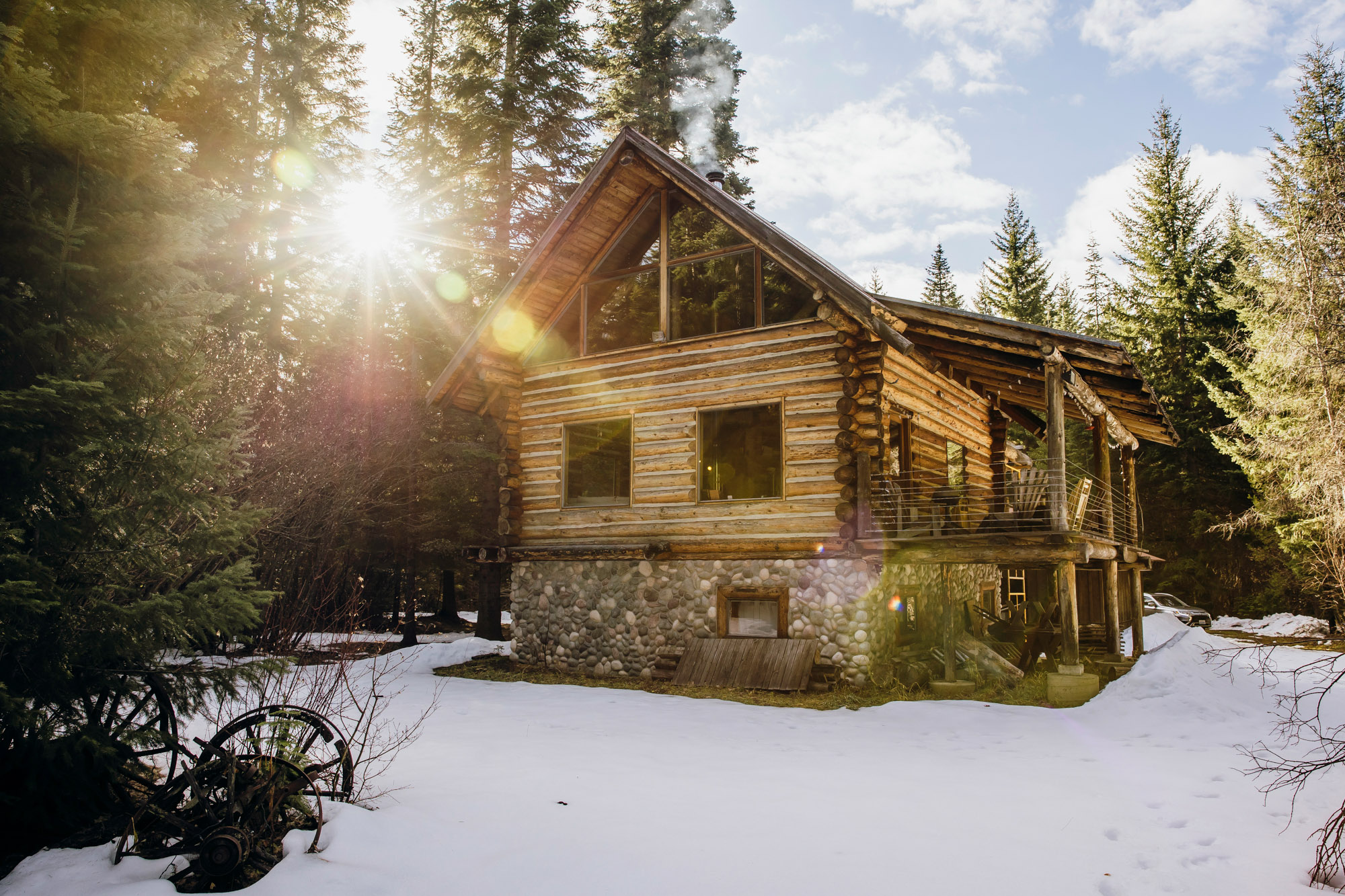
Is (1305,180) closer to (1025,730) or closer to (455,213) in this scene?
(1025,730)

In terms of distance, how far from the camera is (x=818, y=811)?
21.0 ft

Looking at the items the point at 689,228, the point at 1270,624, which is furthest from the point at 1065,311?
the point at 689,228

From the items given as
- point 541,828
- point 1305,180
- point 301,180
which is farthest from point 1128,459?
point 301,180

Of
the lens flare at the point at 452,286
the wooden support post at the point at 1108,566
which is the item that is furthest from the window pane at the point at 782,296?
the lens flare at the point at 452,286

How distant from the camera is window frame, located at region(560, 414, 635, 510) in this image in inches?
588

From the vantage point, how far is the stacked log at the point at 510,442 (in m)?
16.2

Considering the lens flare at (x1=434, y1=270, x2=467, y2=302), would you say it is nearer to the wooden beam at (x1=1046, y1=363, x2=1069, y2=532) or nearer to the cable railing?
the cable railing

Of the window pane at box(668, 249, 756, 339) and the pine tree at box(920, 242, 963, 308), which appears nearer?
the window pane at box(668, 249, 756, 339)

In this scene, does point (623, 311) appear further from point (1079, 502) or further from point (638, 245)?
point (1079, 502)

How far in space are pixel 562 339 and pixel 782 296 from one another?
4.82 meters

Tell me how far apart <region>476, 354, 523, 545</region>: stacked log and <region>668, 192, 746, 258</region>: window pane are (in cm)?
403

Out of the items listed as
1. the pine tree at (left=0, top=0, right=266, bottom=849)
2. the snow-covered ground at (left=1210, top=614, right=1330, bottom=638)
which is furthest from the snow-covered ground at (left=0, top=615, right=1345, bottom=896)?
the snow-covered ground at (left=1210, top=614, right=1330, bottom=638)

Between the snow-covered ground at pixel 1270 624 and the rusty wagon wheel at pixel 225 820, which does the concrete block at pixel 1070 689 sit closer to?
the rusty wagon wheel at pixel 225 820

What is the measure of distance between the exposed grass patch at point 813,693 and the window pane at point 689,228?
7.73m
